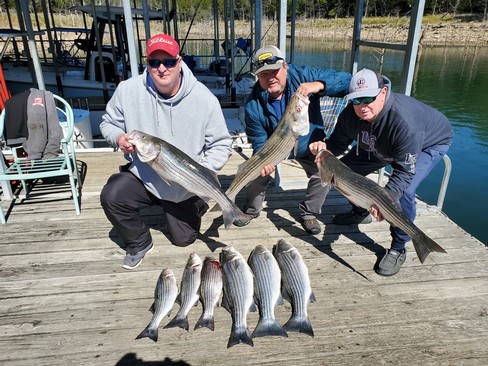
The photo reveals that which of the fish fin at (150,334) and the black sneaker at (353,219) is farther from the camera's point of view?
the black sneaker at (353,219)

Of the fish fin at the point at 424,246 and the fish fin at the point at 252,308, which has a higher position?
the fish fin at the point at 424,246

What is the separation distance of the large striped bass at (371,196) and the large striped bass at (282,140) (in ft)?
1.20

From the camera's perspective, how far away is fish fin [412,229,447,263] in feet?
8.78

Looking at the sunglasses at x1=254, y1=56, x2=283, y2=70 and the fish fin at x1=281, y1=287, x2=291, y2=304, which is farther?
the sunglasses at x1=254, y1=56, x2=283, y2=70

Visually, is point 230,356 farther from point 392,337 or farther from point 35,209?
point 35,209

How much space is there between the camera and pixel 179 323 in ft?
8.72

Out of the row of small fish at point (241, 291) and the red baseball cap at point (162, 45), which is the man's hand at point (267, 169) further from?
the red baseball cap at point (162, 45)

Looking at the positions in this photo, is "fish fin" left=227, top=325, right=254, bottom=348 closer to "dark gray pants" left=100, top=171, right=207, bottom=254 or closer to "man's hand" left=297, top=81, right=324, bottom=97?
"dark gray pants" left=100, top=171, right=207, bottom=254

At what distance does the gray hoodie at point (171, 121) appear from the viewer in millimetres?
3277

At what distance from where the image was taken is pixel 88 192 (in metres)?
4.96

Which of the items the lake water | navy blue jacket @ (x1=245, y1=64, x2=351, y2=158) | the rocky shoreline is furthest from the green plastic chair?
the rocky shoreline

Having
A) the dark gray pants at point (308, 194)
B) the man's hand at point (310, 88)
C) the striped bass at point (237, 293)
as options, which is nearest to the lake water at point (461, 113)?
the dark gray pants at point (308, 194)

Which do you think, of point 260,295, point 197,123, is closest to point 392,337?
point 260,295

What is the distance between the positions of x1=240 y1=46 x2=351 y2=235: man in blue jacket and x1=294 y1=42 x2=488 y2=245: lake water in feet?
17.5
